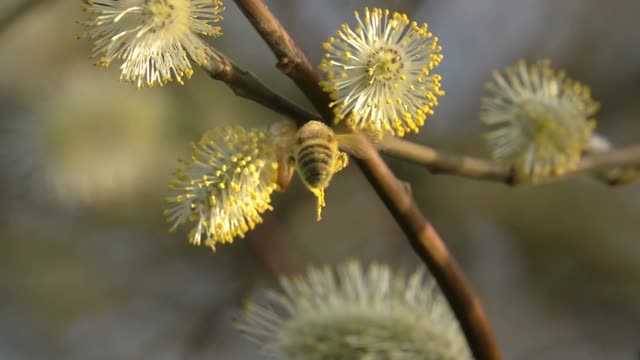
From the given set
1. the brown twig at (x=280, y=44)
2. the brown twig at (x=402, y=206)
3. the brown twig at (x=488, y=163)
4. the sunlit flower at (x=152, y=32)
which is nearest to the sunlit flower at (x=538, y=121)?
the brown twig at (x=488, y=163)

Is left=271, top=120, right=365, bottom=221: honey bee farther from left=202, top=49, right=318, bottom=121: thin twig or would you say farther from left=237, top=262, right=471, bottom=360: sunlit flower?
left=237, top=262, right=471, bottom=360: sunlit flower

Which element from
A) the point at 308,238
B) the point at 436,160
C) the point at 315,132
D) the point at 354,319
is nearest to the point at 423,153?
the point at 436,160

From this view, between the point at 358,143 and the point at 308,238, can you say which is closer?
the point at 358,143

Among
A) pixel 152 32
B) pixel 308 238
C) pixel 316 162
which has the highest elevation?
pixel 308 238

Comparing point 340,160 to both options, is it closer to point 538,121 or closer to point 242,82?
point 242,82

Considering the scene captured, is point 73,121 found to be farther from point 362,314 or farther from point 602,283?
point 602,283

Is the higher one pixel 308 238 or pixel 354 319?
pixel 308 238
